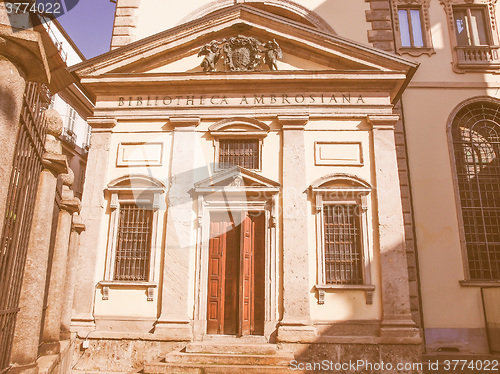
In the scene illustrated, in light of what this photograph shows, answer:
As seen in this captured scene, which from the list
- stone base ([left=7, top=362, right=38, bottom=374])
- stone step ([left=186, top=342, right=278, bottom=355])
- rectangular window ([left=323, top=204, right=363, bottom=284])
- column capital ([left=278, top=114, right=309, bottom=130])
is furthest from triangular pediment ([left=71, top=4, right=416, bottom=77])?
stone base ([left=7, top=362, right=38, bottom=374])

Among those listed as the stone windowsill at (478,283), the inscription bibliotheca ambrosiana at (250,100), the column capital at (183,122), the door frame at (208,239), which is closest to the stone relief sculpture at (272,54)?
the inscription bibliotheca ambrosiana at (250,100)

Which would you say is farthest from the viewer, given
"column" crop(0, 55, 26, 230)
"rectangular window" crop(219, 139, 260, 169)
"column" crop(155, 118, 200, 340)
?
"rectangular window" crop(219, 139, 260, 169)

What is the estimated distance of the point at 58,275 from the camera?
6.82 metres

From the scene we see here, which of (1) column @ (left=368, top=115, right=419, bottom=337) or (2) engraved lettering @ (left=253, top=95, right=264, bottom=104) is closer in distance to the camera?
(1) column @ (left=368, top=115, right=419, bottom=337)

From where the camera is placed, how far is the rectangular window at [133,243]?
10438 millimetres

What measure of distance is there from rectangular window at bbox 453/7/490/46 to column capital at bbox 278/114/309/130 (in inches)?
280

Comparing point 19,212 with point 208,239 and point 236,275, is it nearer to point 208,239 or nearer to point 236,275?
point 208,239

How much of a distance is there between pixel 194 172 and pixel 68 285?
4.15 meters

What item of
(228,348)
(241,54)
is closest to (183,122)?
(241,54)

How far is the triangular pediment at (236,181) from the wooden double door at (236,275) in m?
0.72

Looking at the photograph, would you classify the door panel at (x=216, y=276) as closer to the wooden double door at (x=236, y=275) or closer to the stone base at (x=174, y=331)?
the wooden double door at (x=236, y=275)

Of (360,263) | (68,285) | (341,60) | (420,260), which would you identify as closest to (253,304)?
(360,263)

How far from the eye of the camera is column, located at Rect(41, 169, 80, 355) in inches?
255

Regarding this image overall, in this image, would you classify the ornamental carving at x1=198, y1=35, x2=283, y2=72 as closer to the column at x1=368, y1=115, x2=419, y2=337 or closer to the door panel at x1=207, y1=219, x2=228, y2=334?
the column at x1=368, y1=115, x2=419, y2=337
